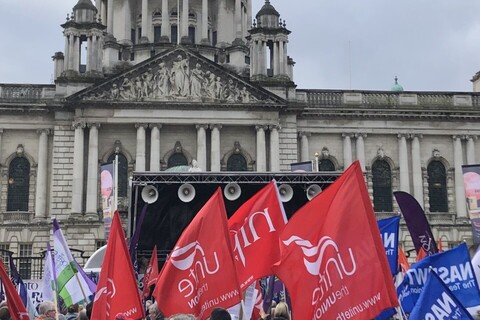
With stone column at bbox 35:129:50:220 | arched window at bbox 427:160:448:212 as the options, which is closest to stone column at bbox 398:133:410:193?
arched window at bbox 427:160:448:212

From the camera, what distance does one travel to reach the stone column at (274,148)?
4478 cm

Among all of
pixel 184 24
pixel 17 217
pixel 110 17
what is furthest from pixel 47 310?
pixel 110 17

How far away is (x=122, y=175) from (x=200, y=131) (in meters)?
5.12

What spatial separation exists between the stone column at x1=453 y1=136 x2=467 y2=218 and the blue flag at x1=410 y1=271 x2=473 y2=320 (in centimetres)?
3740

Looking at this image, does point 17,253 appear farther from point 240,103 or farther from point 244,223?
point 244,223

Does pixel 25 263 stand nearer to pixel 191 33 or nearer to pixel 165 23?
pixel 165 23

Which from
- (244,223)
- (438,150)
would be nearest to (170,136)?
(438,150)

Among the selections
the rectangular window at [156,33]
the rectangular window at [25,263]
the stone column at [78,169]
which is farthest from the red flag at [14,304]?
the rectangular window at [156,33]

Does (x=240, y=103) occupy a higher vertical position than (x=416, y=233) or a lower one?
higher

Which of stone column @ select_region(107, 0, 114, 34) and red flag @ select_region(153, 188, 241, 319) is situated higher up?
stone column @ select_region(107, 0, 114, 34)

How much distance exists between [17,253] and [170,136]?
10.8m

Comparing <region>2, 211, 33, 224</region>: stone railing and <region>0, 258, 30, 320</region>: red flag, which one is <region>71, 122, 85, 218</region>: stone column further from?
<region>0, 258, 30, 320</region>: red flag

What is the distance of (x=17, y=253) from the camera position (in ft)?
143

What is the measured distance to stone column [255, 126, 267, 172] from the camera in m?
44.8
